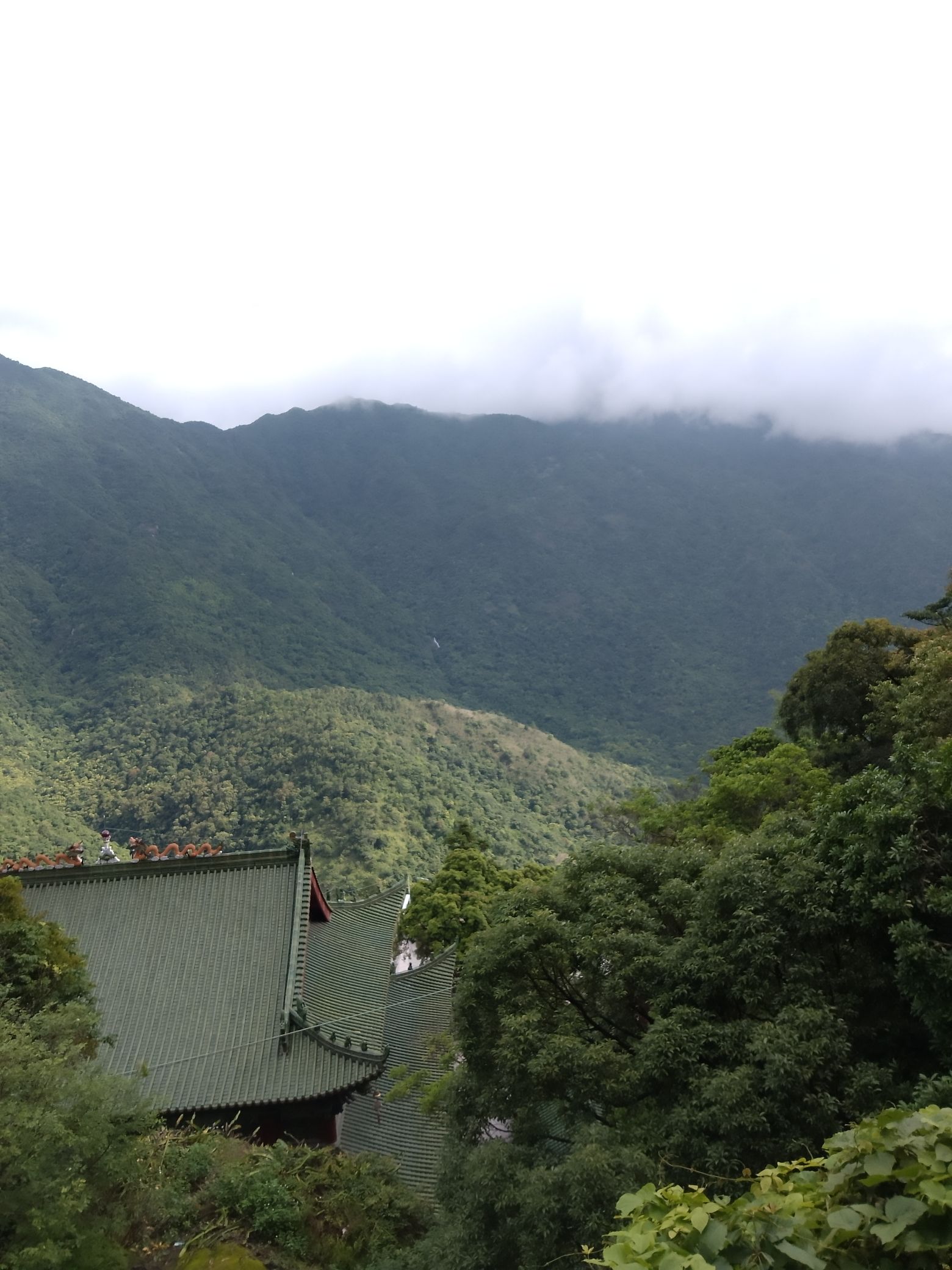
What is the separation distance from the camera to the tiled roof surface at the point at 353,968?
16609mm

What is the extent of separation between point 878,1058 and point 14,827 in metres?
68.0

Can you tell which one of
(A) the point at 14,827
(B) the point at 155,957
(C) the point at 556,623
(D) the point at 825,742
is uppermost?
(C) the point at 556,623

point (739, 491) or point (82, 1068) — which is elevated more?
point (739, 491)

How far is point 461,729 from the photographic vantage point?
93938mm

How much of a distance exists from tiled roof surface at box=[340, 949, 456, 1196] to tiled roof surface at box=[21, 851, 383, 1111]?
36.1 inches

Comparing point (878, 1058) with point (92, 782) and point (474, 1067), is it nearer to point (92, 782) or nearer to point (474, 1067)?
point (474, 1067)

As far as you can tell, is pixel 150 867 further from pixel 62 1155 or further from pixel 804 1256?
pixel 804 1256

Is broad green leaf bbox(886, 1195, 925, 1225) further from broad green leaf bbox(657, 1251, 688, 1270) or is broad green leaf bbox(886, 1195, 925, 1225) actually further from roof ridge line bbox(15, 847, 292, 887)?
roof ridge line bbox(15, 847, 292, 887)

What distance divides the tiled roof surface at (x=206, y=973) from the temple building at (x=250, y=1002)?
0.03 m

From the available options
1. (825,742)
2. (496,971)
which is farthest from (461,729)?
(496,971)

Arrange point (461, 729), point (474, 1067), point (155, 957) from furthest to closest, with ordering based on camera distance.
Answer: point (461, 729) → point (155, 957) → point (474, 1067)

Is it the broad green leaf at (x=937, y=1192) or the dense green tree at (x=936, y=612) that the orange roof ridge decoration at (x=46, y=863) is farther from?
the dense green tree at (x=936, y=612)

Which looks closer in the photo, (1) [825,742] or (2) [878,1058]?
(2) [878,1058]

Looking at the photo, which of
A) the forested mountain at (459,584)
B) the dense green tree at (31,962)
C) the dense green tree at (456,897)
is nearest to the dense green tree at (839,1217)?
the dense green tree at (31,962)
